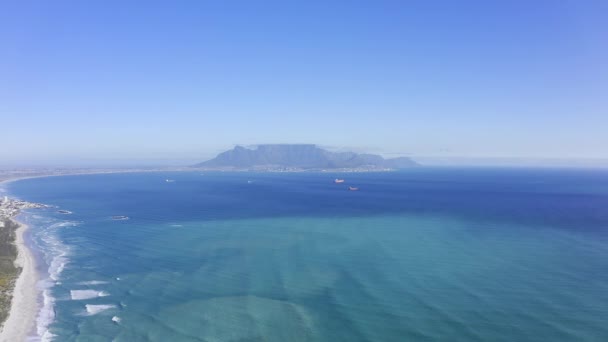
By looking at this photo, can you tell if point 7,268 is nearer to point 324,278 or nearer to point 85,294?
point 85,294

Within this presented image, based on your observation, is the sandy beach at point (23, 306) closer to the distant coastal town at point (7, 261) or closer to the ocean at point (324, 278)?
the distant coastal town at point (7, 261)

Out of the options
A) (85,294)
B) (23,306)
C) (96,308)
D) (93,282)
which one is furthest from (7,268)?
(96,308)

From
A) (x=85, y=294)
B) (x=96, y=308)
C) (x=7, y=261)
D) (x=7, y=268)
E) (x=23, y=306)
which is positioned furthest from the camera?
(x=7, y=261)

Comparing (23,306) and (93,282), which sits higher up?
(93,282)

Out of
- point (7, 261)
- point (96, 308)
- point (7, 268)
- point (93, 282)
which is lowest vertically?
point (96, 308)

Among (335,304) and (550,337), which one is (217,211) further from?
(550,337)

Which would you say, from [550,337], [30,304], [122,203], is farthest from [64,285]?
[122,203]

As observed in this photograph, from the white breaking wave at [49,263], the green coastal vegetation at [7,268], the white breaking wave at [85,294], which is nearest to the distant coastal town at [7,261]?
the green coastal vegetation at [7,268]
